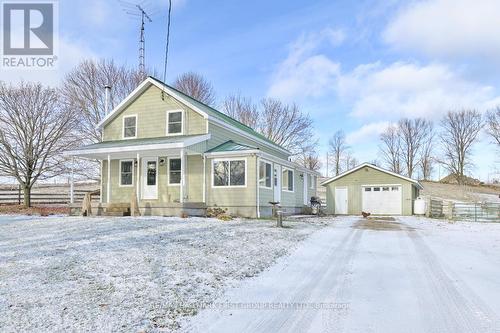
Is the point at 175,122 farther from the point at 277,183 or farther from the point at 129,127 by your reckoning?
the point at 277,183

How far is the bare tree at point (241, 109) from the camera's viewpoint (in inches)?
1693

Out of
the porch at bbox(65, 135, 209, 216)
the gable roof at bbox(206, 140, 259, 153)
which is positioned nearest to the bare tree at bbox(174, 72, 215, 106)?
the porch at bbox(65, 135, 209, 216)

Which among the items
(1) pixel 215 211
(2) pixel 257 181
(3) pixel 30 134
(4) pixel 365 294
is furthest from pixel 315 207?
(4) pixel 365 294

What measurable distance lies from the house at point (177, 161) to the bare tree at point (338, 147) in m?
44.1

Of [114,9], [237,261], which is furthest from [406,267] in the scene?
[114,9]

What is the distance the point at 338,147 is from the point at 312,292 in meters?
59.1

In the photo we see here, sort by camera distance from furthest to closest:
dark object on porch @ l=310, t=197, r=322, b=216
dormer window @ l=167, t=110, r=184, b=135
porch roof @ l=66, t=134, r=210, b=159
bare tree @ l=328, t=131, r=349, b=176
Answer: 1. bare tree @ l=328, t=131, r=349, b=176
2. dark object on porch @ l=310, t=197, r=322, b=216
3. dormer window @ l=167, t=110, r=184, b=135
4. porch roof @ l=66, t=134, r=210, b=159

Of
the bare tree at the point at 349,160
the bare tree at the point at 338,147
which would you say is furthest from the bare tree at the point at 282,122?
the bare tree at the point at 349,160

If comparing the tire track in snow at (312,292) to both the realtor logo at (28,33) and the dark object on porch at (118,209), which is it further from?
the realtor logo at (28,33)

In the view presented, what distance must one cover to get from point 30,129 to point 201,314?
20.7 metres

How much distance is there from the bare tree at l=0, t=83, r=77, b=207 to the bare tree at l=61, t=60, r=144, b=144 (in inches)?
176

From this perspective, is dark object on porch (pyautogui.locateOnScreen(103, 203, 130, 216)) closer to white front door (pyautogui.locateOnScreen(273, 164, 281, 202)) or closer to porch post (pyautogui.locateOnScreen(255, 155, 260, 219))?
porch post (pyautogui.locateOnScreen(255, 155, 260, 219))

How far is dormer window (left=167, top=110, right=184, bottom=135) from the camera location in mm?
18062

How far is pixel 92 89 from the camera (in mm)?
29531
